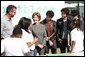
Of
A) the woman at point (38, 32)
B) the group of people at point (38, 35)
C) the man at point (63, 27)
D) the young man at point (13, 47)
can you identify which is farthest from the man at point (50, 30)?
the young man at point (13, 47)

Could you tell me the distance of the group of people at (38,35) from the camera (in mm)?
3959

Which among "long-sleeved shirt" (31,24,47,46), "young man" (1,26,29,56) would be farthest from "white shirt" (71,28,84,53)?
"young man" (1,26,29,56)

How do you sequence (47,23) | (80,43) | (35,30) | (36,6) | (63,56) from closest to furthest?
(63,56), (80,43), (35,30), (47,23), (36,6)

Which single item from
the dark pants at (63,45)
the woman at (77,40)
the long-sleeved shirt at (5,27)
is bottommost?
the dark pants at (63,45)

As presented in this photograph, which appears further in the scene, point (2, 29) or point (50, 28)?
point (50, 28)

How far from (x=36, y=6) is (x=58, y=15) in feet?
2.04

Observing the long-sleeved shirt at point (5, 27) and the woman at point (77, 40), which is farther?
the long-sleeved shirt at point (5, 27)

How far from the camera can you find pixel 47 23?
19.6ft

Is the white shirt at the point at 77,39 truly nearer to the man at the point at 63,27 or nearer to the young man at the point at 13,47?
the man at the point at 63,27

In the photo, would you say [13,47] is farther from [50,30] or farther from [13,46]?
[50,30]

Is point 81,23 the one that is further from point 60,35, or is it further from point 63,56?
point 63,56

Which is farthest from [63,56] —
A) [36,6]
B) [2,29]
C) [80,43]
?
[36,6]

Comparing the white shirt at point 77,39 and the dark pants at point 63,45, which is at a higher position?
the white shirt at point 77,39

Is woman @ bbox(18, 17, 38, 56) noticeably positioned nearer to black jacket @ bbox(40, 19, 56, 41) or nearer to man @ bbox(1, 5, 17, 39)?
man @ bbox(1, 5, 17, 39)
